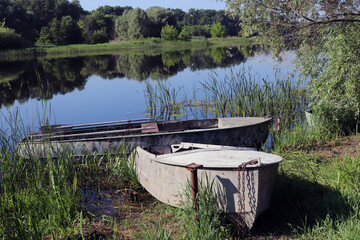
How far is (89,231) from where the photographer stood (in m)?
4.59

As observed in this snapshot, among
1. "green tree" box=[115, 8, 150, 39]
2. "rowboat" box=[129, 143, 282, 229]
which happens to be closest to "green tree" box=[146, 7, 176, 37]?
"green tree" box=[115, 8, 150, 39]

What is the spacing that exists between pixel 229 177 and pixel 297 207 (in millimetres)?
1154

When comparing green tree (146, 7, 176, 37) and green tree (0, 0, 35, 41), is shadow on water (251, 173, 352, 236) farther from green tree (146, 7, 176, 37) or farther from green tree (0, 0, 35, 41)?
green tree (146, 7, 176, 37)

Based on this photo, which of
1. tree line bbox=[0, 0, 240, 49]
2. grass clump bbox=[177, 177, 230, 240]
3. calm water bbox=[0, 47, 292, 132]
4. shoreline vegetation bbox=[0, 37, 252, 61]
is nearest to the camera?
grass clump bbox=[177, 177, 230, 240]

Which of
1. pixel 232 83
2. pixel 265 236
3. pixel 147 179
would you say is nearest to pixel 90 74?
pixel 232 83

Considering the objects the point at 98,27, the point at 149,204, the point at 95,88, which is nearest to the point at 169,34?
the point at 98,27

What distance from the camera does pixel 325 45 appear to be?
25.4ft

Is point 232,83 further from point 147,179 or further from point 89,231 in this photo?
point 89,231

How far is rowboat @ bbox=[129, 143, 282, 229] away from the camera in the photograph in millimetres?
4359

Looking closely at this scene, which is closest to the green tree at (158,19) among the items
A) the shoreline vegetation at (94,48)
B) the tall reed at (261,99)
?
the shoreline vegetation at (94,48)

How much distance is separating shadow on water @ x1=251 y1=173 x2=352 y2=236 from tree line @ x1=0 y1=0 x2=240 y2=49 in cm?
4169

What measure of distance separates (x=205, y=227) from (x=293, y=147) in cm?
367

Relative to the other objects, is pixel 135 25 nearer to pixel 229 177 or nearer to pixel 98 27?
pixel 98 27

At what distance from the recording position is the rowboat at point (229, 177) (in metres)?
4.36
